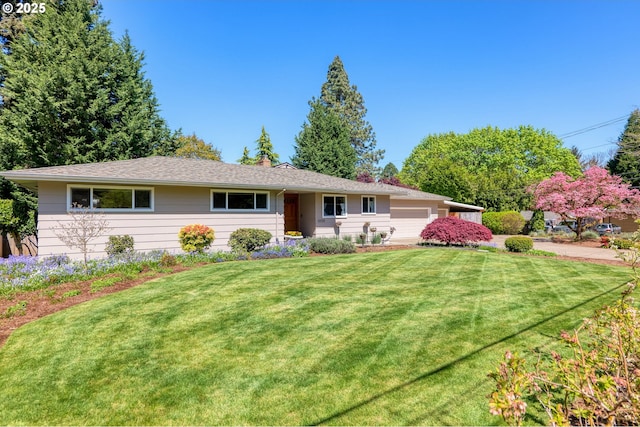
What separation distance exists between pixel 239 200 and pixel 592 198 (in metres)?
20.6

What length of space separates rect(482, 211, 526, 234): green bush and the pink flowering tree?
6.34 m

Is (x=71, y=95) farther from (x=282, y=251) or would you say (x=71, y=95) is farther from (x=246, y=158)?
(x=246, y=158)

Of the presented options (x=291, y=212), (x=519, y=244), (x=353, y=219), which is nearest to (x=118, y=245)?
(x=291, y=212)

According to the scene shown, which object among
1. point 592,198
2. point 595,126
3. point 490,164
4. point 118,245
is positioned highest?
point 595,126

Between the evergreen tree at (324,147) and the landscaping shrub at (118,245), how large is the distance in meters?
21.0

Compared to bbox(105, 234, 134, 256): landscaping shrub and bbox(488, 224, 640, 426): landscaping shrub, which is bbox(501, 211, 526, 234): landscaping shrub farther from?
bbox(105, 234, 134, 256): landscaping shrub

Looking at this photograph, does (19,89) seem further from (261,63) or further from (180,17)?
(261,63)

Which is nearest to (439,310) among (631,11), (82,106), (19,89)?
(631,11)

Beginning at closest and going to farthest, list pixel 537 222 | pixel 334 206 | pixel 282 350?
pixel 282 350 < pixel 334 206 < pixel 537 222

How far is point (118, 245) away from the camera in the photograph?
34.7ft

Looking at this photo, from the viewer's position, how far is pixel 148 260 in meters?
9.70

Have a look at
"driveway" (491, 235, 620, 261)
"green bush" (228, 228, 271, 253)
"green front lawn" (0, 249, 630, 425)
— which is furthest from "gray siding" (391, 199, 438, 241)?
"green front lawn" (0, 249, 630, 425)

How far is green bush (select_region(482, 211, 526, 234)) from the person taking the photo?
26562 millimetres

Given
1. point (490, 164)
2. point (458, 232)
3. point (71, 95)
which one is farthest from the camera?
point (490, 164)
